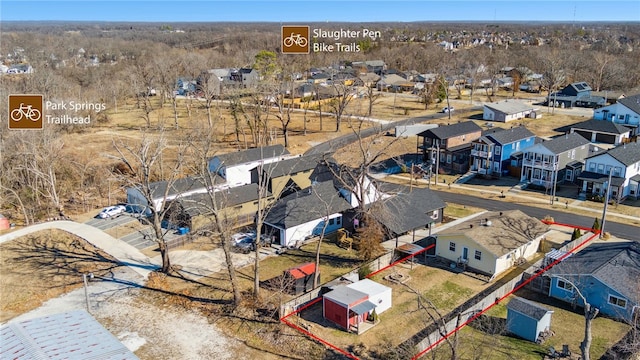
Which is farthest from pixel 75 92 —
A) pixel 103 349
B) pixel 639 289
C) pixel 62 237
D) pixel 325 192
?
pixel 639 289

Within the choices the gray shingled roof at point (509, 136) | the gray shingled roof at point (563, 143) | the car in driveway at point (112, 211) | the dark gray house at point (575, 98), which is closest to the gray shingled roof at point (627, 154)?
the gray shingled roof at point (563, 143)

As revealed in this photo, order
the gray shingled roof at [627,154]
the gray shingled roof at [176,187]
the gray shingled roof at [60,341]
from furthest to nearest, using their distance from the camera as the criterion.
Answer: the gray shingled roof at [627,154] → the gray shingled roof at [176,187] → the gray shingled roof at [60,341]

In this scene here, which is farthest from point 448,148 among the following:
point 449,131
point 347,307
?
point 347,307

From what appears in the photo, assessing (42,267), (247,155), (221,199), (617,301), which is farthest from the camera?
(247,155)

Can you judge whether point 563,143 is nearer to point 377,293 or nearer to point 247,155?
point 247,155

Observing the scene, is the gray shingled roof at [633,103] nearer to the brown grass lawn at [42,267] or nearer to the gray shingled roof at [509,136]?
the gray shingled roof at [509,136]

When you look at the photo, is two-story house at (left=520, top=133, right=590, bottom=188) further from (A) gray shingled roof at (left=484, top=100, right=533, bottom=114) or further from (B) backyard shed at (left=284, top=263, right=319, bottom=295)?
(B) backyard shed at (left=284, top=263, right=319, bottom=295)
